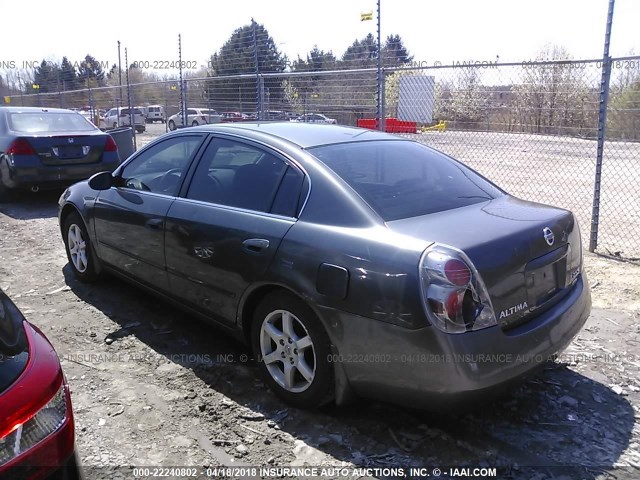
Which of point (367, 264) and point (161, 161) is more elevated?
point (161, 161)

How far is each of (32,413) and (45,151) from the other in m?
7.60

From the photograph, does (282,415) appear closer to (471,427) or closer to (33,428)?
(471,427)

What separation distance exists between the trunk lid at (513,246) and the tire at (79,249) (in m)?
3.29

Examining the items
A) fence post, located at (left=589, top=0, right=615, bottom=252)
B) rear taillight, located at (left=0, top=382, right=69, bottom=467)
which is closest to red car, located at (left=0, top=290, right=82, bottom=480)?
rear taillight, located at (left=0, top=382, right=69, bottom=467)

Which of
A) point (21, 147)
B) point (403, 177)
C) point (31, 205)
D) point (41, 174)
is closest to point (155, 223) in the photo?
point (403, 177)

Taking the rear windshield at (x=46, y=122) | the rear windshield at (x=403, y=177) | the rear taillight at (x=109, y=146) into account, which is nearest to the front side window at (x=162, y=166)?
the rear windshield at (x=403, y=177)

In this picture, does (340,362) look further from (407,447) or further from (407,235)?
(407,235)

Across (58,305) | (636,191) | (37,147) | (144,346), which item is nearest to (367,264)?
(144,346)

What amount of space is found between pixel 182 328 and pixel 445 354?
95.4 inches

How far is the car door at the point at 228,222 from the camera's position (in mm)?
3154

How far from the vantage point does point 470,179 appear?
3607 mm

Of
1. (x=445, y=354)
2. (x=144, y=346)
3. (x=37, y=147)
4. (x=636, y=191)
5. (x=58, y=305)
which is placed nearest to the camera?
(x=445, y=354)

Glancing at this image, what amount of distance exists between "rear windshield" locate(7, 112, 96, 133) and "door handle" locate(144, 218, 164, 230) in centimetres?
583

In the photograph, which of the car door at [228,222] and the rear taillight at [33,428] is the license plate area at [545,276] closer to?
the car door at [228,222]
